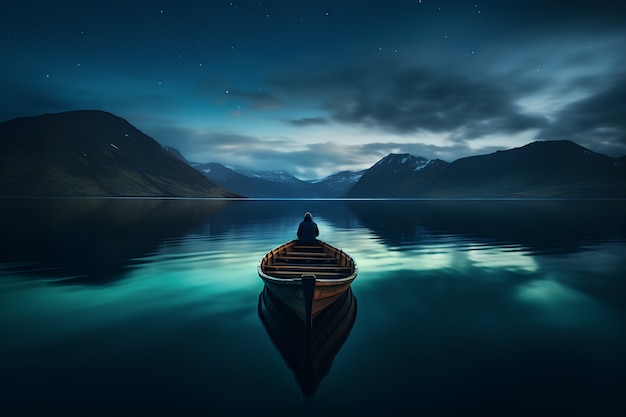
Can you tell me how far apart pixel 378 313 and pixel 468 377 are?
5.67 meters

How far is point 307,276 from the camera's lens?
9648 millimetres

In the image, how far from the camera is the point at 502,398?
829 centimetres

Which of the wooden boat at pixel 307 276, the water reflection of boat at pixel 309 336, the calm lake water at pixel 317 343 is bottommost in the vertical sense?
the calm lake water at pixel 317 343

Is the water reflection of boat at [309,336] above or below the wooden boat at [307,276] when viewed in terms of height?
below

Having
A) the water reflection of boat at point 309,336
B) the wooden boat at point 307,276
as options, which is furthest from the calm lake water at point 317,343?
the wooden boat at point 307,276

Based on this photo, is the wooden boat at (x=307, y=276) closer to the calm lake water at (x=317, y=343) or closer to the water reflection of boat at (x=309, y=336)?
the water reflection of boat at (x=309, y=336)

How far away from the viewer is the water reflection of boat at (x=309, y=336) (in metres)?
9.09

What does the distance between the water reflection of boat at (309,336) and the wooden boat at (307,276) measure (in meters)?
0.65

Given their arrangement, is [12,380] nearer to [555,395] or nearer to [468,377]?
[468,377]

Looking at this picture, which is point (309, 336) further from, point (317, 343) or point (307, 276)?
point (307, 276)

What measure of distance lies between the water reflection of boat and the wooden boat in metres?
0.65

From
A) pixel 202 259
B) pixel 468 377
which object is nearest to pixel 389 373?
pixel 468 377

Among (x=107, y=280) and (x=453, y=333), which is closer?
(x=453, y=333)

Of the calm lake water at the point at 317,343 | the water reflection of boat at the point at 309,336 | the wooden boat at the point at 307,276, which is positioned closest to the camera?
the calm lake water at the point at 317,343
